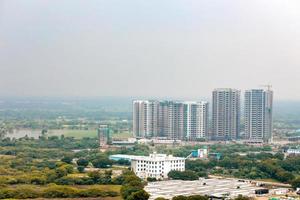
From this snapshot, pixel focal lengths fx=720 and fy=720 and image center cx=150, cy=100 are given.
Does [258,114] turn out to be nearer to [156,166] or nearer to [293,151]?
[293,151]

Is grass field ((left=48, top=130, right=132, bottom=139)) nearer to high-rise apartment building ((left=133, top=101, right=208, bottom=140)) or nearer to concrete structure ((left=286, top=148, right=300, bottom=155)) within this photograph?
high-rise apartment building ((left=133, top=101, right=208, bottom=140))

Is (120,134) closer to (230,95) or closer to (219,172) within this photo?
(230,95)

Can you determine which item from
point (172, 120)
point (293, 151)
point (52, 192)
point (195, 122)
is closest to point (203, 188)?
point (52, 192)

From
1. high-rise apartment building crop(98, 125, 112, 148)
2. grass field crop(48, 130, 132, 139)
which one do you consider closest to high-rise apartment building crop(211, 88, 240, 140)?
grass field crop(48, 130, 132, 139)

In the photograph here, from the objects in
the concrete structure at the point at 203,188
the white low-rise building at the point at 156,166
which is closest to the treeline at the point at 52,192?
the concrete structure at the point at 203,188

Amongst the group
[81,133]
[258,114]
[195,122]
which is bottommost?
[81,133]

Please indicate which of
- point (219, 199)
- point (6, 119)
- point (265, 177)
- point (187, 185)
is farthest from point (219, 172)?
point (6, 119)
